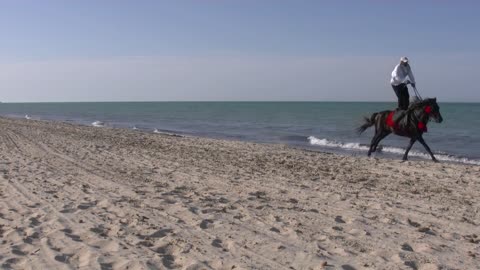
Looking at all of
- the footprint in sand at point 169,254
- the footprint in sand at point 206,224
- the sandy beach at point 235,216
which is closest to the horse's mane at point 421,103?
the sandy beach at point 235,216

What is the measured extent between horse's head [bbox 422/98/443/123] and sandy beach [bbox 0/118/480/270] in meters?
1.83

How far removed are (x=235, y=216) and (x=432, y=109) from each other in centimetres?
848

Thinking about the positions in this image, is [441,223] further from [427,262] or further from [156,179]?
[156,179]

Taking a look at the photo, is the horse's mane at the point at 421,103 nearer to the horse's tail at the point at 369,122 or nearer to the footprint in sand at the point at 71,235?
the horse's tail at the point at 369,122

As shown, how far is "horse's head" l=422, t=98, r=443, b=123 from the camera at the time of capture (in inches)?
516

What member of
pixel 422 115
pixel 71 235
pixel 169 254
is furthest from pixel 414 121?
pixel 71 235

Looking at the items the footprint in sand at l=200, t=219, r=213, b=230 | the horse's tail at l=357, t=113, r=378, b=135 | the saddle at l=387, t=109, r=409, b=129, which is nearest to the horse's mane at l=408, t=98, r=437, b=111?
the saddle at l=387, t=109, r=409, b=129

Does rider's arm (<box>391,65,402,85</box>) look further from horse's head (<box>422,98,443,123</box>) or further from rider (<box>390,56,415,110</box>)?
horse's head (<box>422,98,443,123</box>)

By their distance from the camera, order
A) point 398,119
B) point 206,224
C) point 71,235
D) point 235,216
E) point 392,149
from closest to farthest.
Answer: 1. point 71,235
2. point 206,224
3. point 235,216
4. point 398,119
5. point 392,149

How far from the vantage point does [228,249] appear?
5211mm

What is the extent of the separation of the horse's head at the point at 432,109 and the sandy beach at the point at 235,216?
183cm

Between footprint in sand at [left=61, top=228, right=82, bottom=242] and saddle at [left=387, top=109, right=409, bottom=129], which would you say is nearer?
footprint in sand at [left=61, top=228, right=82, bottom=242]

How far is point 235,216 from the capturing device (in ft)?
21.5

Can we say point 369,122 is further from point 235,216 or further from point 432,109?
point 235,216
